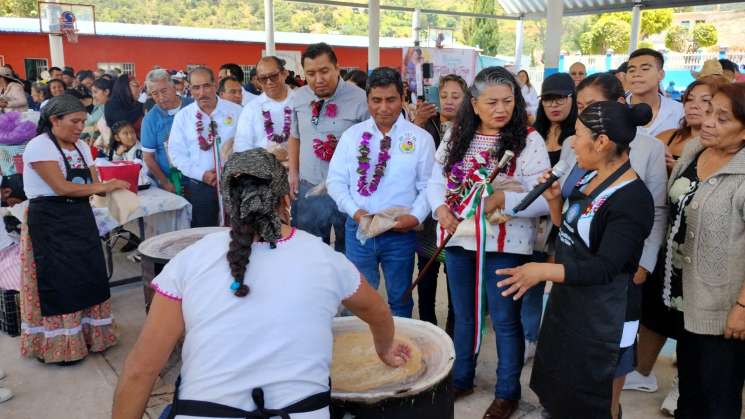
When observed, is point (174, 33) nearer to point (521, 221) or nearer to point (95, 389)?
point (95, 389)

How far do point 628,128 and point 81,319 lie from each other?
3.37 meters

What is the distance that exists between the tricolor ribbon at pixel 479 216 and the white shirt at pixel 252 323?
1.12 meters

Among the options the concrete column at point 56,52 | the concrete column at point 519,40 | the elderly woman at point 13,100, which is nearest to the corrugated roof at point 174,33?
the concrete column at point 56,52

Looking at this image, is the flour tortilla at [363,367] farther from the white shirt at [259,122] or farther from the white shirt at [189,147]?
the white shirt at [189,147]

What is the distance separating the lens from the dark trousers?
4598 mm

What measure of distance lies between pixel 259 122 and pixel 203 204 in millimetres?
833

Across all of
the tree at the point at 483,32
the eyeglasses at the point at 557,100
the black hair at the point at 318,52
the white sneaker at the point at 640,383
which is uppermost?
the tree at the point at 483,32

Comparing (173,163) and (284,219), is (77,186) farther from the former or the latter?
(284,219)

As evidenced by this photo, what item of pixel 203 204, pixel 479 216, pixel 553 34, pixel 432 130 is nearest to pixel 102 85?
pixel 203 204

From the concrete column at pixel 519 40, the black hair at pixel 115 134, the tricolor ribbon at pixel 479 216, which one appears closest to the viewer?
the tricolor ribbon at pixel 479 216

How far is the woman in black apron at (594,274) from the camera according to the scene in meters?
2.05

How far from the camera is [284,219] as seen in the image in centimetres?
173

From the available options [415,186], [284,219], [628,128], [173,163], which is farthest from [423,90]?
[284,219]

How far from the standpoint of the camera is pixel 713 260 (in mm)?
2336
